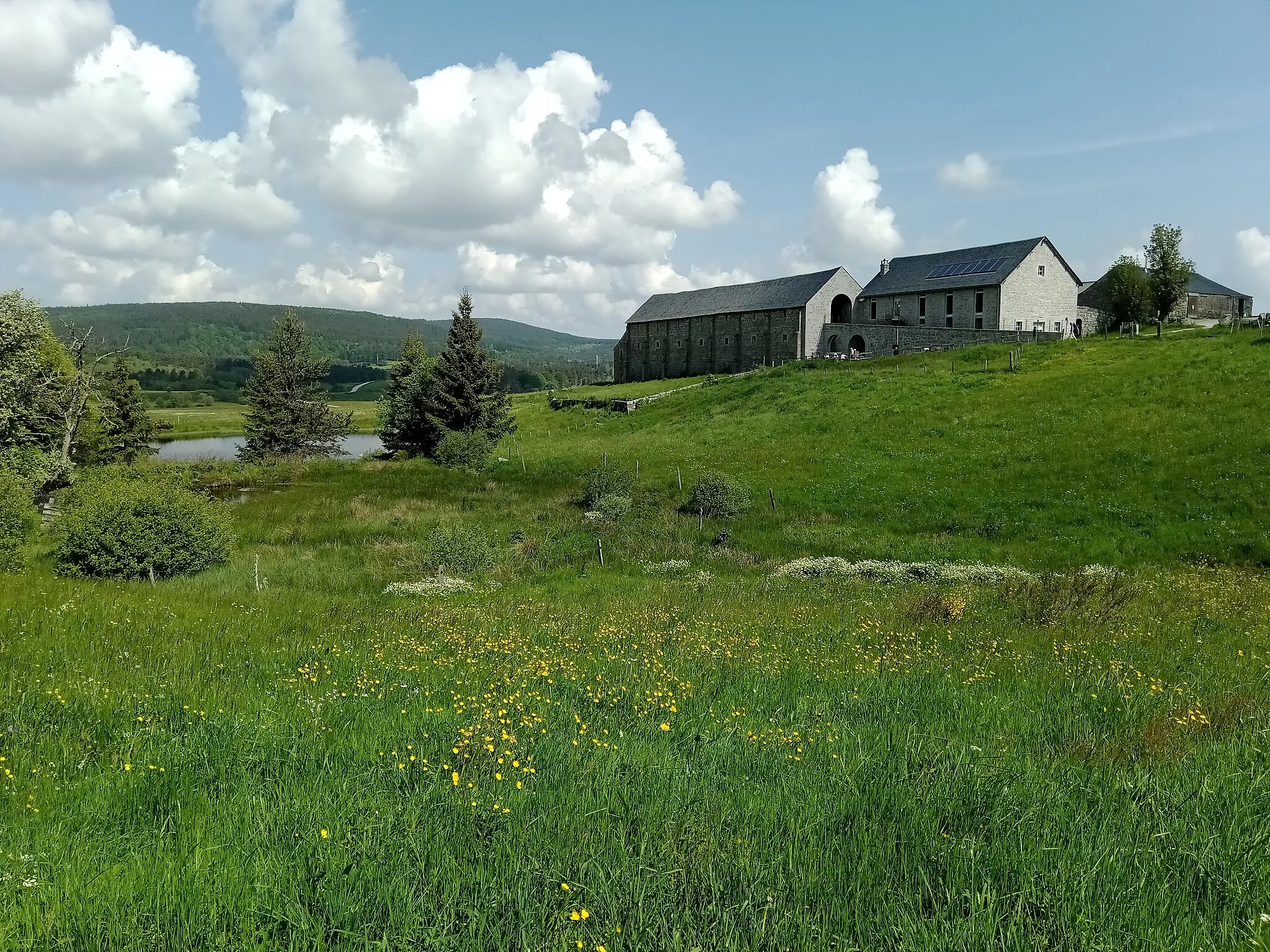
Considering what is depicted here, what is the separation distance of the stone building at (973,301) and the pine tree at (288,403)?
180 ft

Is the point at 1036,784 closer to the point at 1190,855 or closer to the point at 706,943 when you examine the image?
the point at 1190,855

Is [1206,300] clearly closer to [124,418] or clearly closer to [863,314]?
[863,314]

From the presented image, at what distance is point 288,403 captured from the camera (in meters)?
67.3

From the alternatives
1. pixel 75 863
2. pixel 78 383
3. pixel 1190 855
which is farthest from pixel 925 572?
pixel 78 383

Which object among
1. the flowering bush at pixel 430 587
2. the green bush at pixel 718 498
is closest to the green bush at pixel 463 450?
the green bush at pixel 718 498

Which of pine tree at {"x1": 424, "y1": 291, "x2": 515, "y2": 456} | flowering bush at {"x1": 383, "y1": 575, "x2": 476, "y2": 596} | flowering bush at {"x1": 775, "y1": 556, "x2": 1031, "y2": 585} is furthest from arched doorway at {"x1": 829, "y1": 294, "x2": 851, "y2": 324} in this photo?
flowering bush at {"x1": 383, "y1": 575, "x2": 476, "y2": 596}

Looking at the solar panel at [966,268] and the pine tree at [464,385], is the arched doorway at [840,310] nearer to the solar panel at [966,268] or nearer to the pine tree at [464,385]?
the solar panel at [966,268]

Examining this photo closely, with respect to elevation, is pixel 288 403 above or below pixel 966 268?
below

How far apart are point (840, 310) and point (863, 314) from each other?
274cm

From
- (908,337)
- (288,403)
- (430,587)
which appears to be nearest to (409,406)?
(288,403)

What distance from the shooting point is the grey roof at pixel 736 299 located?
78188mm

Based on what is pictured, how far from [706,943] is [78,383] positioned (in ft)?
142

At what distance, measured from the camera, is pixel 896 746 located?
6.15m

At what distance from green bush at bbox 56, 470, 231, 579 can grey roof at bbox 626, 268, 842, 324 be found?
217ft
